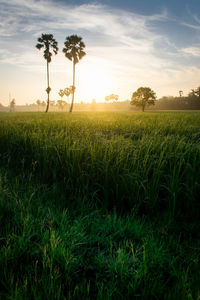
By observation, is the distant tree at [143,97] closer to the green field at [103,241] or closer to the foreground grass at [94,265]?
the green field at [103,241]

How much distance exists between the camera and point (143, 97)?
56.2 metres

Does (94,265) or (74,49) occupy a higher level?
(74,49)

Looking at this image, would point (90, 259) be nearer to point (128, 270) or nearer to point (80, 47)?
point (128, 270)

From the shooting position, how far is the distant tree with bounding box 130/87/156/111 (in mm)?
55062

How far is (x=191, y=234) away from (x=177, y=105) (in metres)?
80.3

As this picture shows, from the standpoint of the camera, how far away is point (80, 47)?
35062mm

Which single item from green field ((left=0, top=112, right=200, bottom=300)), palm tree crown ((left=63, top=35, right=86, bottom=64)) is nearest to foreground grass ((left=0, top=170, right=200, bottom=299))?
green field ((left=0, top=112, right=200, bottom=300))

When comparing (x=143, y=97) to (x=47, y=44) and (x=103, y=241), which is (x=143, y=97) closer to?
(x=47, y=44)

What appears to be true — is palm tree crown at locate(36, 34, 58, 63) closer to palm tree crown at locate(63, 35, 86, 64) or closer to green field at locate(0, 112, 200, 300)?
palm tree crown at locate(63, 35, 86, 64)

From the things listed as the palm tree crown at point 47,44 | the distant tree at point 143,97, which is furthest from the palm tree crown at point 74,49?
the distant tree at point 143,97

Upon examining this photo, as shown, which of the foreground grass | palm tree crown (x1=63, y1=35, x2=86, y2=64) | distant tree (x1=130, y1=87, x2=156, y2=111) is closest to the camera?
the foreground grass

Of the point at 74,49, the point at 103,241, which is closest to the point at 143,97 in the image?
the point at 74,49

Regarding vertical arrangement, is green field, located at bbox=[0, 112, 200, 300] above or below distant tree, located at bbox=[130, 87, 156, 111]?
below

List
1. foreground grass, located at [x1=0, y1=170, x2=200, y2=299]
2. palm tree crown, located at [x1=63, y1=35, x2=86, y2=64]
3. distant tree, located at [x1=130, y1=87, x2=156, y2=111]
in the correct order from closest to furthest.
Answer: foreground grass, located at [x1=0, y1=170, x2=200, y2=299] < palm tree crown, located at [x1=63, y1=35, x2=86, y2=64] < distant tree, located at [x1=130, y1=87, x2=156, y2=111]
